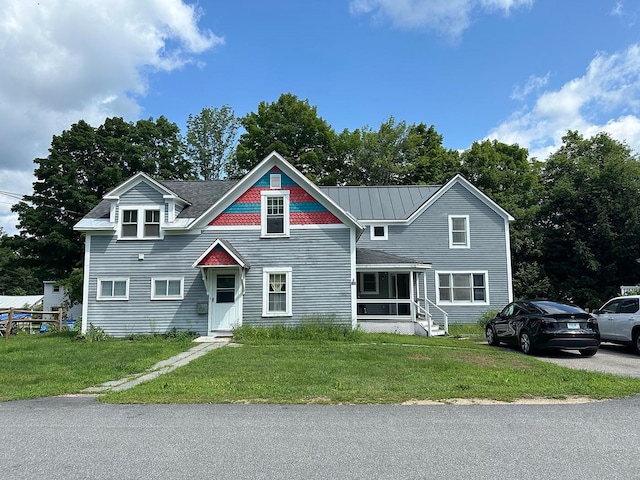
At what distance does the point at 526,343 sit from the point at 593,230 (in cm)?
2179

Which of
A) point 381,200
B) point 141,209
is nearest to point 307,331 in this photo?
point 141,209

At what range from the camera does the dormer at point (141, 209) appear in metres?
17.9

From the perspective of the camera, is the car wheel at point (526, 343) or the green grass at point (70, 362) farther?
the car wheel at point (526, 343)

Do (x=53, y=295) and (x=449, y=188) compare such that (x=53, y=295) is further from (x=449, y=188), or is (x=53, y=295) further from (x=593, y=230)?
→ (x=593, y=230)

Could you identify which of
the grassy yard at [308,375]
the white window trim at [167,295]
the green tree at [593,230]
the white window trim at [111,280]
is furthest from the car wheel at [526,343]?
the green tree at [593,230]

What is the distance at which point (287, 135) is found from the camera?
42.0 metres

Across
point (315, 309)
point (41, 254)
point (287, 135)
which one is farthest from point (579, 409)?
point (41, 254)

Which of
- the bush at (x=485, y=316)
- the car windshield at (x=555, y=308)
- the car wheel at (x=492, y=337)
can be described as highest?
the car windshield at (x=555, y=308)

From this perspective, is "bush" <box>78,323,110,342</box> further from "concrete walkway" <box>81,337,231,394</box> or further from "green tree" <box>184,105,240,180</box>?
"green tree" <box>184,105,240,180</box>

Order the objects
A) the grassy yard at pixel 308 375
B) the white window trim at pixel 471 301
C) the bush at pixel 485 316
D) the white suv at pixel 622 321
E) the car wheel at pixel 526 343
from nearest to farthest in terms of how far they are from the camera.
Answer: the grassy yard at pixel 308 375, the car wheel at pixel 526 343, the white suv at pixel 622 321, the bush at pixel 485 316, the white window trim at pixel 471 301

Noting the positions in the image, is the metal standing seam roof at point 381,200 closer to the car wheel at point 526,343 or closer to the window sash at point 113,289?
the car wheel at point 526,343

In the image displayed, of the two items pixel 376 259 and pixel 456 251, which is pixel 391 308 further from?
pixel 456 251

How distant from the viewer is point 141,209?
709 inches

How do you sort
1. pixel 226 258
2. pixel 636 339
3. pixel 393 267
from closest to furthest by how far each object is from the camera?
pixel 636 339, pixel 226 258, pixel 393 267
